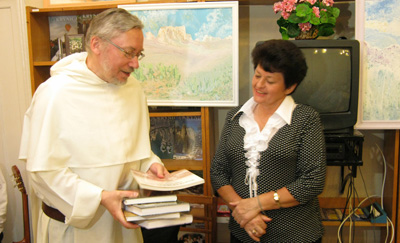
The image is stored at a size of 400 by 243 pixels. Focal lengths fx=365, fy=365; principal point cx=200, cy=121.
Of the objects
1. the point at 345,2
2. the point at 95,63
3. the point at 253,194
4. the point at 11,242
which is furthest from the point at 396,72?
the point at 11,242

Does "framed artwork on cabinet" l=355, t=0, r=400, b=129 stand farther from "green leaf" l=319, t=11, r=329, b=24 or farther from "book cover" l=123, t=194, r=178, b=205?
"book cover" l=123, t=194, r=178, b=205

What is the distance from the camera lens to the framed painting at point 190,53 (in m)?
2.22

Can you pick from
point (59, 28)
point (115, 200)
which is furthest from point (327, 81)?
point (59, 28)

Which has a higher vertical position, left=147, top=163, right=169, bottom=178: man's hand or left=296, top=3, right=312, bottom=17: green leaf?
left=296, top=3, right=312, bottom=17: green leaf

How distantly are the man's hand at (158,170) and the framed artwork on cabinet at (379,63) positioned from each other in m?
1.20

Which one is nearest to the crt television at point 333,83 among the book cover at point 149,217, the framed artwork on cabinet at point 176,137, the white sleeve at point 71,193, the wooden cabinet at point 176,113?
the wooden cabinet at point 176,113

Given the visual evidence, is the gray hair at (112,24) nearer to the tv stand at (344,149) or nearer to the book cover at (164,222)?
the book cover at (164,222)

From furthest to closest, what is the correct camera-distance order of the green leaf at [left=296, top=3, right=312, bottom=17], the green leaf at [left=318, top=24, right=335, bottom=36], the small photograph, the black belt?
1. the small photograph
2. the green leaf at [left=318, top=24, right=335, bottom=36]
3. the green leaf at [left=296, top=3, right=312, bottom=17]
4. the black belt

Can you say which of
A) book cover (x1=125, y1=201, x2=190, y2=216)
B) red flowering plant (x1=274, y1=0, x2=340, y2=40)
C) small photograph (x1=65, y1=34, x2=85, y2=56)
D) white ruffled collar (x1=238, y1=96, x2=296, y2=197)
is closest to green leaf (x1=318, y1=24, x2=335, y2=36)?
red flowering plant (x1=274, y1=0, x2=340, y2=40)

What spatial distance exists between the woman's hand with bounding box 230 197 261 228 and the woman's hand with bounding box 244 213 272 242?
17mm

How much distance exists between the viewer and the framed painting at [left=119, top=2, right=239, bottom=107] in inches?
87.6

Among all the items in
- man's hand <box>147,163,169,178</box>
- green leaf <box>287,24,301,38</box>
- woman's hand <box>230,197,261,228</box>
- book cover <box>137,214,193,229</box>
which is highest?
green leaf <box>287,24,301,38</box>

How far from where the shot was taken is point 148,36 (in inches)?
90.4

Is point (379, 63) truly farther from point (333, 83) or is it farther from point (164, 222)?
point (164, 222)
